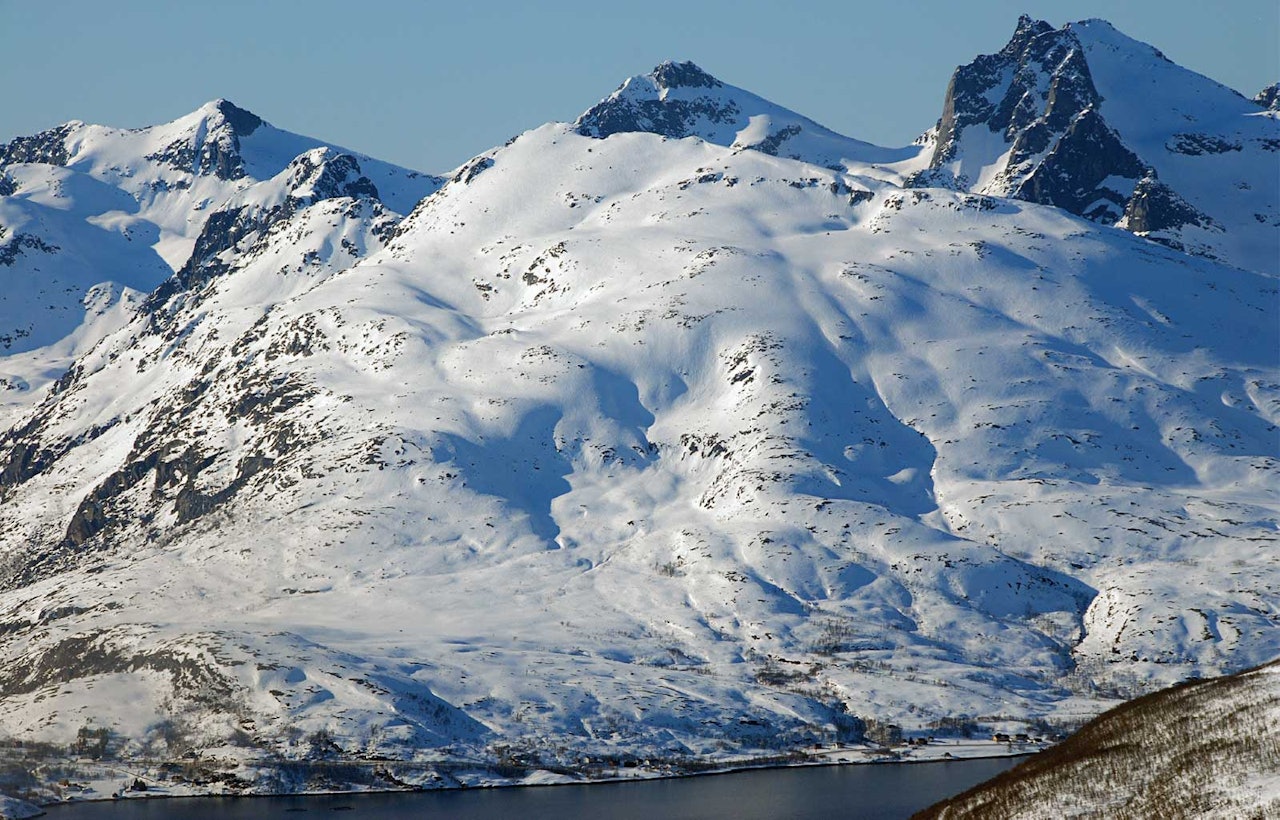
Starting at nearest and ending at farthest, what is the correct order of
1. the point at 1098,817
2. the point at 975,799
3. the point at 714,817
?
the point at 1098,817 → the point at 975,799 → the point at 714,817

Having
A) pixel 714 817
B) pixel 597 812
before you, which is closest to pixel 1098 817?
pixel 714 817

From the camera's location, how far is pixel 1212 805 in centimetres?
9331

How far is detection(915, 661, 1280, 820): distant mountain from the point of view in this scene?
3728 inches

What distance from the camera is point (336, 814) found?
19800cm

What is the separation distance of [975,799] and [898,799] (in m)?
73.4

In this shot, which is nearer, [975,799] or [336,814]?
[975,799]

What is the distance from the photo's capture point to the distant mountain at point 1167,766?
94.7 m

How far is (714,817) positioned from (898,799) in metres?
20.9

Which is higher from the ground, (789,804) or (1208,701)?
(1208,701)

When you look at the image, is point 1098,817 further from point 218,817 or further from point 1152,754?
point 218,817

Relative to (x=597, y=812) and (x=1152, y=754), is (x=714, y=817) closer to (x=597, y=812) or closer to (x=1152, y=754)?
(x=597, y=812)

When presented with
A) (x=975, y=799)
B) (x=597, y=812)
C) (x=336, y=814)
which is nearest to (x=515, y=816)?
(x=597, y=812)

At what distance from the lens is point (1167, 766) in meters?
102

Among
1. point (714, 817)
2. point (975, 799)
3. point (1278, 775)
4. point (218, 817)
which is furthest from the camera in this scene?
point (218, 817)
